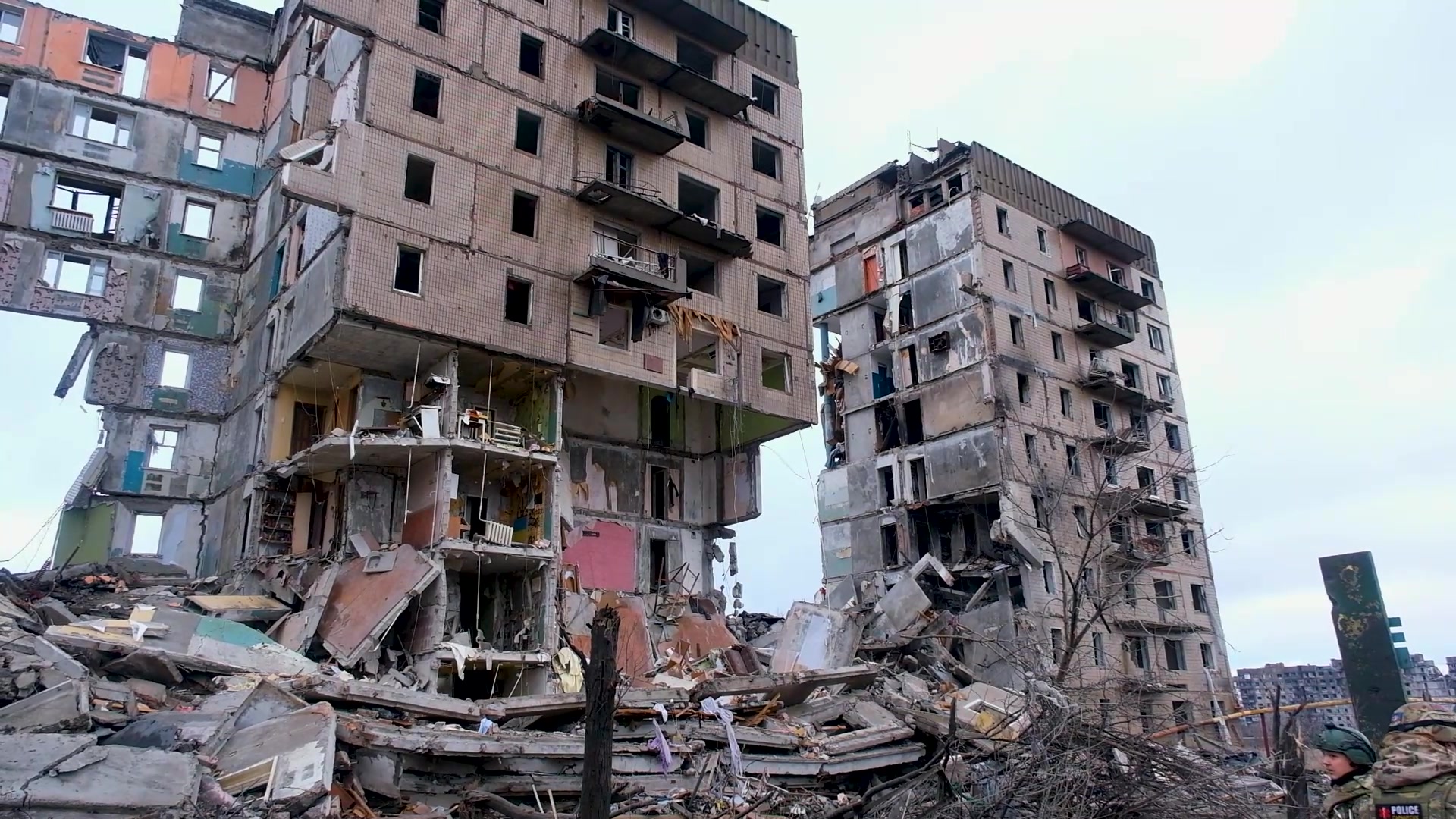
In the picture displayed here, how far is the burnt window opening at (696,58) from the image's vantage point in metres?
30.9

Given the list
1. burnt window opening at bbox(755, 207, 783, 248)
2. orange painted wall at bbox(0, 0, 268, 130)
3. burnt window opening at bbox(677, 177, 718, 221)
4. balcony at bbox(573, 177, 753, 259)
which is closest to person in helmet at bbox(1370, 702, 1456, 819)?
balcony at bbox(573, 177, 753, 259)

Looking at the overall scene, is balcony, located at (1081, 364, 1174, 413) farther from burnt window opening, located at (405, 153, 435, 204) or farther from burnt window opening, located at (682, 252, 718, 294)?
burnt window opening, located at (405, 153, 435, 204)

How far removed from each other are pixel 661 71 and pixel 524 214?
20.9ft

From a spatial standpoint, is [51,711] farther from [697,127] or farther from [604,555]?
[697,127]

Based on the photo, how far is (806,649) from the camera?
2594 cm

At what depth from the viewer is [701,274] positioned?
97.8 feet

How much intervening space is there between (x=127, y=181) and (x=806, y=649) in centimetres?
2492

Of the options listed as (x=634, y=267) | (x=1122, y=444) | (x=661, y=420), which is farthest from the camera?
(x=1122, y=444)

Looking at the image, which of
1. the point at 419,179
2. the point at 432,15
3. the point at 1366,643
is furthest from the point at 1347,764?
the point at 432,15

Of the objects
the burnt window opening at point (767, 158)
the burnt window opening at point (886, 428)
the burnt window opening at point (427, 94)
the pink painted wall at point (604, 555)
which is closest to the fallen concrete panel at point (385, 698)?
the pink painted wall at point (604, 555)

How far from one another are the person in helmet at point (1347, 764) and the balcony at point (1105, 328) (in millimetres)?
39679

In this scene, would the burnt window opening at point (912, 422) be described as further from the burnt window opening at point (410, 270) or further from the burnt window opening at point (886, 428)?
the burnt window opening at point (410, 270)

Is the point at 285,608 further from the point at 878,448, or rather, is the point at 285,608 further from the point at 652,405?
the point at 878,448

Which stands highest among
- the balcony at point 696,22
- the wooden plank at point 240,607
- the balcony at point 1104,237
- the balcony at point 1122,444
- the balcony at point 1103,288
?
the balcony at point 1104,237
